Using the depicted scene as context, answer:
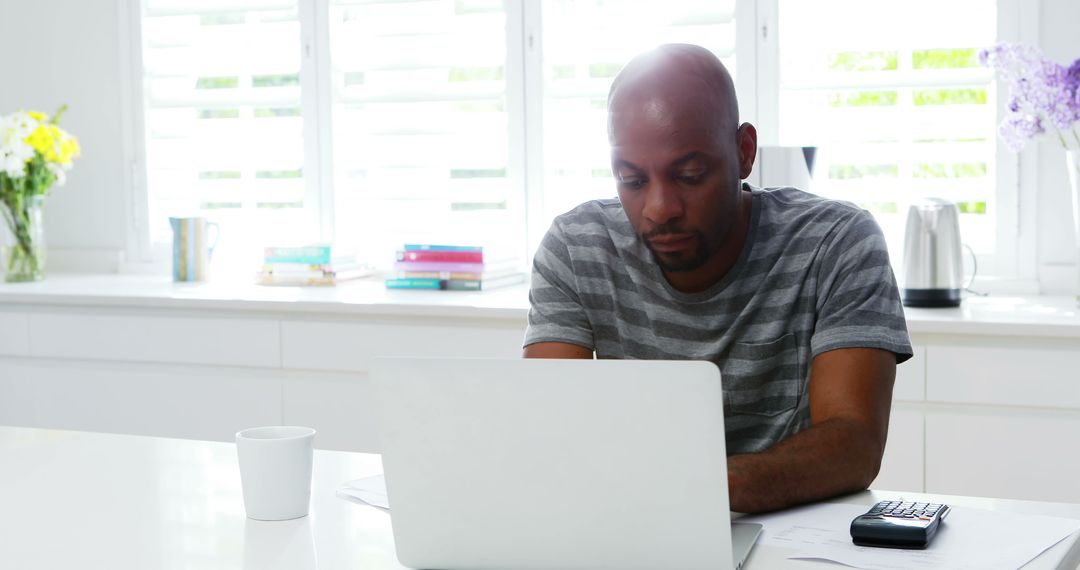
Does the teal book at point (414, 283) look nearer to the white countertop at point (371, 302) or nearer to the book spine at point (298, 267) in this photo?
the white countertop at point (371, 302)

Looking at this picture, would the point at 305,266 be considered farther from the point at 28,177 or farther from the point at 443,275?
the point at 28,177

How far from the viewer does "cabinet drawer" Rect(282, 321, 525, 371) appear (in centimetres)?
267

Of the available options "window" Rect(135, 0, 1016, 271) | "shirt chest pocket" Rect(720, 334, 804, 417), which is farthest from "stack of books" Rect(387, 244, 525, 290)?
"shirt chest pocket" Rect(720, 334, 804, 417)

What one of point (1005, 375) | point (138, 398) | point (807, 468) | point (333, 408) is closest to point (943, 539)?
point (807, 468)

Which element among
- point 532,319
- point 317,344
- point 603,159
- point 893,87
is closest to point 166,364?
point 317,344

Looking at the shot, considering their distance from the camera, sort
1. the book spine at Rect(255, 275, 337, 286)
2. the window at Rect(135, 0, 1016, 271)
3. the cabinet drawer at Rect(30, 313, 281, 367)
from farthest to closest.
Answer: the book spine at Rect(255, 275, 337, 286) < the cabinet drawer at Rect(30, 313, 281, 367) < the window at Rect(135, 0, 1016, 271)

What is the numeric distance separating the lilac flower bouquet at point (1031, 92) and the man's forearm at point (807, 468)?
4.64 feet

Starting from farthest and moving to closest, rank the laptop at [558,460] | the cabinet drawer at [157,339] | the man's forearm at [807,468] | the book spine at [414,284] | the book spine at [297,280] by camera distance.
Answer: the book spine at [297,280] → the book spine at [414,284] → the cabinet drawer at [157,339] → the man's forearm at [807,468] → the laptop at [558,460]

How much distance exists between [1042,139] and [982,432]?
814mm

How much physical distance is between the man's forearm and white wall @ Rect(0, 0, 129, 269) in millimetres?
2861

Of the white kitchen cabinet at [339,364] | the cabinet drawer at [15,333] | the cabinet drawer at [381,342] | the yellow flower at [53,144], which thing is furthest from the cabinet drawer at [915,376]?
the yellow flower at [53,144]

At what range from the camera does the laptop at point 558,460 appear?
90 centimetres

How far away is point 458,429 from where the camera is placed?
935 millimetres

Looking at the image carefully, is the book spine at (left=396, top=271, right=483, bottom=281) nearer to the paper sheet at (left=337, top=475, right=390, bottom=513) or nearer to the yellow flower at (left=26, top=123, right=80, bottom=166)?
the yellow flower at (left=26, top=123, right=80, bottom=166)
